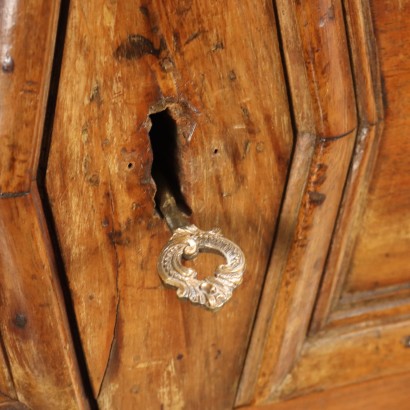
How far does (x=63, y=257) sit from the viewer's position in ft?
1.69

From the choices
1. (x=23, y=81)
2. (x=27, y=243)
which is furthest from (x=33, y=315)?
(x=23, y=81)

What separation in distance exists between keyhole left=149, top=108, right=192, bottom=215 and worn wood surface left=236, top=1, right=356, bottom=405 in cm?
9

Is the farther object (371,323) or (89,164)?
(371,323)

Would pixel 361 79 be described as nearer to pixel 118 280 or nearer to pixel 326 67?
pixel 326 67

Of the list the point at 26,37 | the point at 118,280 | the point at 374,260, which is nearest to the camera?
the point at 26,37

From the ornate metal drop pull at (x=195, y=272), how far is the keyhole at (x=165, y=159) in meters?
0.04

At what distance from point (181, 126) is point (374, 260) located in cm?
27

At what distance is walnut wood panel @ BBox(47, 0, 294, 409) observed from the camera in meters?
0.48

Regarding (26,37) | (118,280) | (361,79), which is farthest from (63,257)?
(361,79)

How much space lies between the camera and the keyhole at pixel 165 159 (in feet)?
1.75

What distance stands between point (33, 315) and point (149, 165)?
0.14 metres

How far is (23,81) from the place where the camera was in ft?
1.45

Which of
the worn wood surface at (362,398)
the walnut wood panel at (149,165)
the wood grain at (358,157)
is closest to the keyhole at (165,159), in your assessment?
the walnut wood panel at (149,165)

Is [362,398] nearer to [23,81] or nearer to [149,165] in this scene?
[149,165]
